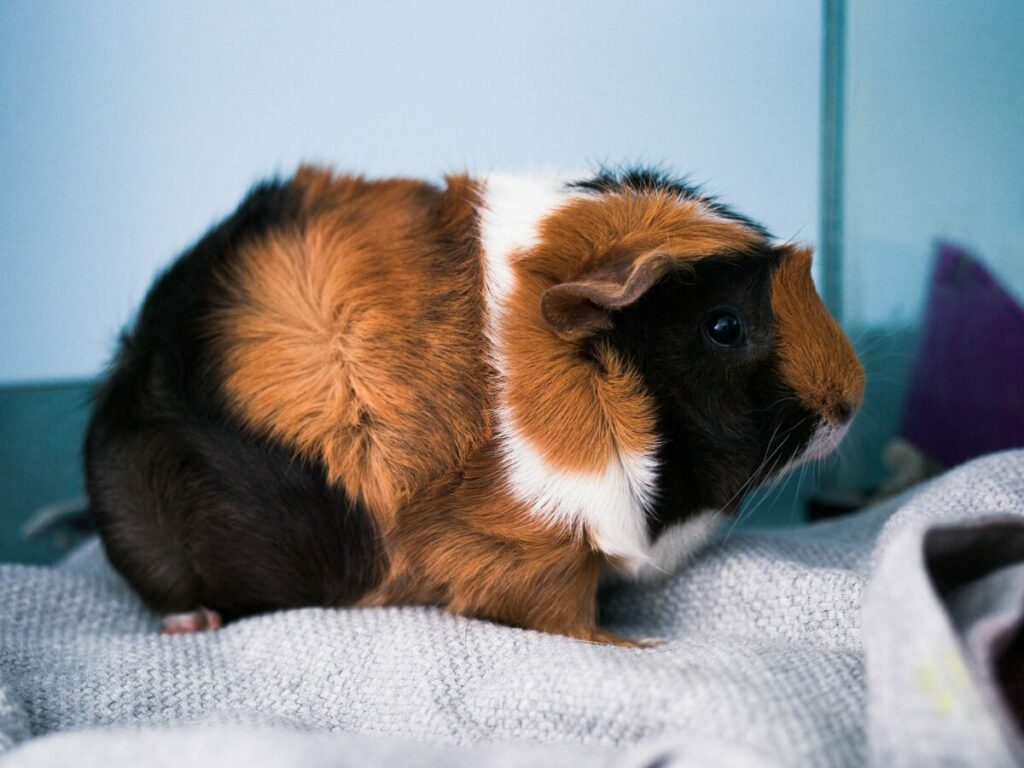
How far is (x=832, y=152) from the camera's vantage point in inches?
68.9

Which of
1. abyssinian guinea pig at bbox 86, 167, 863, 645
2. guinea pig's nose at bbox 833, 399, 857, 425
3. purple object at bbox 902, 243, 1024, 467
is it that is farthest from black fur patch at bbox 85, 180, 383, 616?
purple object at bbox 902, 243, 1024, 467

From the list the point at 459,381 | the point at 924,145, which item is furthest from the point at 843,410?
the point at 924,145

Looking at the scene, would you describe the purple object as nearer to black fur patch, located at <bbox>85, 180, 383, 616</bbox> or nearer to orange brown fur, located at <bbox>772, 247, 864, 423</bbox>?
orange brown fur, located at <bbox>772, 247, 864, 423</bbox>

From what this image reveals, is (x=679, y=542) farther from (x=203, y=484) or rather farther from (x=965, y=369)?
(x=965, y=369)

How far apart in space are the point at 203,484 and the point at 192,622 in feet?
0.69

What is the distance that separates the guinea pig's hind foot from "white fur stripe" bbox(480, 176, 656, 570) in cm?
50

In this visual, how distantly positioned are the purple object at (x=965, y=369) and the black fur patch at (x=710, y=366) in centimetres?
63

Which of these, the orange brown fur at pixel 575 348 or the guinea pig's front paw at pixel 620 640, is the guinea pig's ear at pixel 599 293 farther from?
the guinea pig's front paw at pixel 620 640

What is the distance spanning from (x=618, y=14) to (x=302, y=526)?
115cm

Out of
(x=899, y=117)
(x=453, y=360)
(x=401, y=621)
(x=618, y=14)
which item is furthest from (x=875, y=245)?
(x=401, y=621)

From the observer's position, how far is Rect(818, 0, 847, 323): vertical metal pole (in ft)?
5.64

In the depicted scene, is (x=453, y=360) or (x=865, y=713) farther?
(x=453, y=360)

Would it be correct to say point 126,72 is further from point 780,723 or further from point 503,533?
point 780,723

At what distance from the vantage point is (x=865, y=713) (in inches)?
30.4
